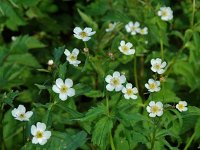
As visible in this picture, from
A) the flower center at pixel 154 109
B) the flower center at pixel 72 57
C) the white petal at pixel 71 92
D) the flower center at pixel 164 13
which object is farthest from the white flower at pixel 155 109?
the flower center at pixel 164 13

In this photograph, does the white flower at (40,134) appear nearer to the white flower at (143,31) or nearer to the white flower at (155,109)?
the white flower at (155,109)

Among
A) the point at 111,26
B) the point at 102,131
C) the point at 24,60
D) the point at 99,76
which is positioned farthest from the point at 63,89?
the point at 24,60

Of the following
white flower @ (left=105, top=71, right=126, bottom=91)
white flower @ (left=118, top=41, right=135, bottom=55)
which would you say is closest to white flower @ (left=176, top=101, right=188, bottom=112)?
white flower @ (left=105, top=71, right=126, bottom=91)

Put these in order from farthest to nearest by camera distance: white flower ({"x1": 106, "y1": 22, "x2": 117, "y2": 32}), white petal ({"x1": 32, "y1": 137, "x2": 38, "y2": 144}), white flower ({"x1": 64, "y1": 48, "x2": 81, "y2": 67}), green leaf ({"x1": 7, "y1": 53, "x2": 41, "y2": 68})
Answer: green leaf ({"x1": 7, "y1": 53, "x2": 41, "y2": 68}) < white flower ({"x1": 106, "y1": 22, "x2": 117, "y2": 32}) < white flower ({"x1": 64, "y1": 48, "x2": 81, "y2": 67}) < white petal ({"x1": 32, "y1": 137, "x2": 38, "y2": 144})

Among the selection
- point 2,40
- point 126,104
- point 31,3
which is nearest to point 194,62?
point 126,104

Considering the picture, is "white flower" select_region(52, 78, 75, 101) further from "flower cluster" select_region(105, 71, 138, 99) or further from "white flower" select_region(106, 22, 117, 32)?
"white flower" select_region(106, 22, 117, 32)

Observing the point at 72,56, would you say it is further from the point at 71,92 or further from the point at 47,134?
the point at 47,134
